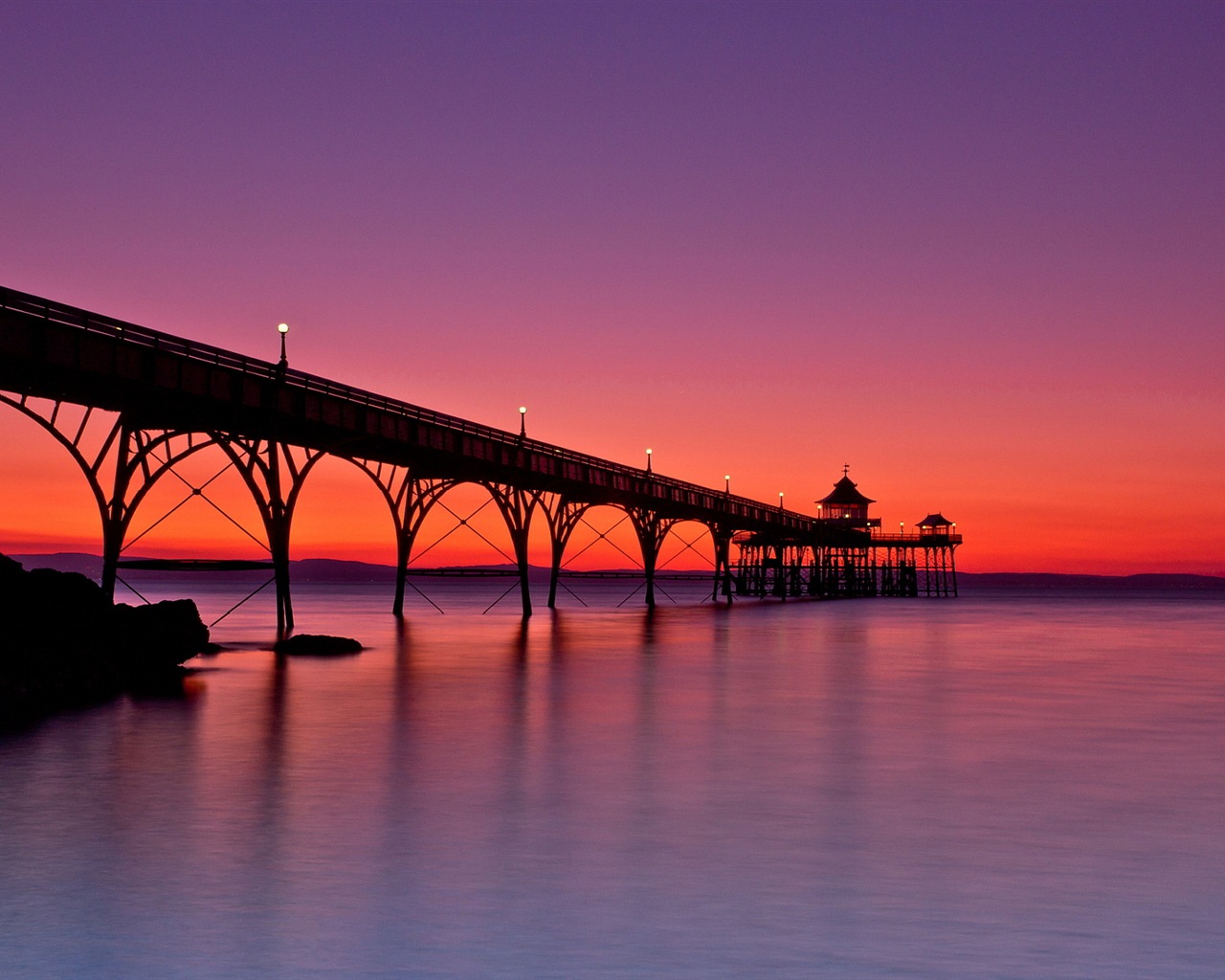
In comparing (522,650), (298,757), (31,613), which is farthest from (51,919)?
(522,650)

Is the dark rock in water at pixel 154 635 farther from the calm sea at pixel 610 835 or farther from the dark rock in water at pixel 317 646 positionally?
the dark rock in water at pixel 317 646

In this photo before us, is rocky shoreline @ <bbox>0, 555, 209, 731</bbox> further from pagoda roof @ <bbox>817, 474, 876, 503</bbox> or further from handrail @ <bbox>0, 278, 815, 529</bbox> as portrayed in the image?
pagoda roof @ <bbox>817, 474, 876, 503</bbox>

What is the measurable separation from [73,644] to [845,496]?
11987 cm

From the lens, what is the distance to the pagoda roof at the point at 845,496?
142000 mm

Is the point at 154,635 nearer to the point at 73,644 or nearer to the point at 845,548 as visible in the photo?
the point at 73,644

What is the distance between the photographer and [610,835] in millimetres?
13406

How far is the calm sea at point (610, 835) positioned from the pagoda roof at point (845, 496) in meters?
112

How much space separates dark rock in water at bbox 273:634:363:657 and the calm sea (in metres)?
10.9

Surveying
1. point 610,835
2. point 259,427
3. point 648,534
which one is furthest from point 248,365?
point 648,534

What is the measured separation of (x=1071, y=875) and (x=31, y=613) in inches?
855

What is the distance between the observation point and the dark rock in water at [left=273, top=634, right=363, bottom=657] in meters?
41.5

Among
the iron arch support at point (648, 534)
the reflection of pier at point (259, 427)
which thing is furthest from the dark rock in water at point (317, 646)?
the iron arch support at point (648, 534)

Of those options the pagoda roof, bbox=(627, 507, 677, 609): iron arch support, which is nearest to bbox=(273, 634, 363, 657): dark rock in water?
Result: bbox=(627, 507, 677, 609): iron arch support

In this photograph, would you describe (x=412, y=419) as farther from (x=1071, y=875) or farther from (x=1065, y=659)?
(x=1071, y=875)
